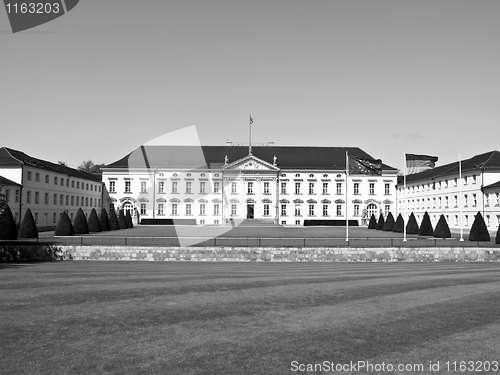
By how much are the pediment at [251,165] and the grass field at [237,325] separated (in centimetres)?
5448

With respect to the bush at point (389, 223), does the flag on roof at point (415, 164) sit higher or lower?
higher

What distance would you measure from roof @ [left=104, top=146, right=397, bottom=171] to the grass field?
2247 inches

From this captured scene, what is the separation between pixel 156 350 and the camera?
333 inches

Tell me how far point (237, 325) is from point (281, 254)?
18.0 metres

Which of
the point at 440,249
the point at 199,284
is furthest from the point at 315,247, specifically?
the point at 199,284

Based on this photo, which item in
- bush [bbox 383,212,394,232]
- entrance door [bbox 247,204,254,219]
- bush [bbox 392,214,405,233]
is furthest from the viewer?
entrance door [bbox 247,204,254,219]

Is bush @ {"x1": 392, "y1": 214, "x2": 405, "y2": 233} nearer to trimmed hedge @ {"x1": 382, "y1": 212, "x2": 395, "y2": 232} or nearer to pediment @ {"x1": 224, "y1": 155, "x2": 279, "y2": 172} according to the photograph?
trimmed hedge @ {"x1": 382, "y1": 212, "x2": 395, "y2": 232}

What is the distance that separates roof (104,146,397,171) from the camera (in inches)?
2832

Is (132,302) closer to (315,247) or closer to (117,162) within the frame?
(315,247)

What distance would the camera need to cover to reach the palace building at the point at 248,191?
70375 mm

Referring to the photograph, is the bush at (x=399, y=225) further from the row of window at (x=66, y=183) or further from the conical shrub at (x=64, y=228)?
the row of window at (x=66, y=183)

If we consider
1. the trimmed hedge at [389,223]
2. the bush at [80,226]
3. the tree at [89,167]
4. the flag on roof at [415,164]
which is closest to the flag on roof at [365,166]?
the flag on roof at [415,164]

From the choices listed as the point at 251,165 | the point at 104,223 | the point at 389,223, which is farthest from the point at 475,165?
the point at 104,223

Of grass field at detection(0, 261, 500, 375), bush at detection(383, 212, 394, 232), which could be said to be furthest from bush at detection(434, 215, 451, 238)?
grass field at detection(0, 261, 500, 375)
